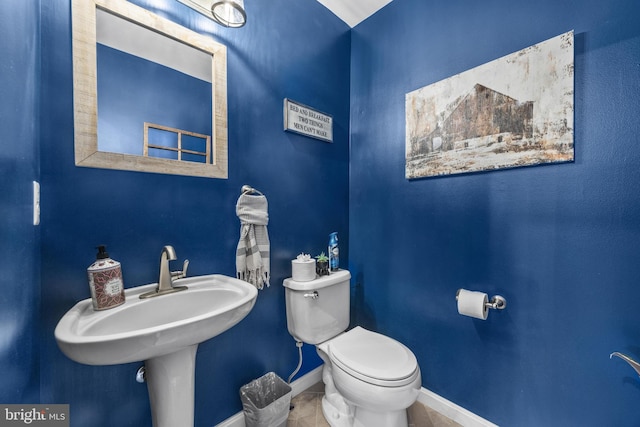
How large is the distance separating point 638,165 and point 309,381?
1.87 metres

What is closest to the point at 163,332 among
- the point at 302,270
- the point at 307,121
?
the point at 302,270

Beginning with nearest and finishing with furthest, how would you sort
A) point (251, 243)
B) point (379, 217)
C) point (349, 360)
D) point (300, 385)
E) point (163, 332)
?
point (163, 332), point (349, 360), point (251, 243), point (300, 385), point (379, 217)

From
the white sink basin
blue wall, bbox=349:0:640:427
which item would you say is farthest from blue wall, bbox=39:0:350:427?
blue wall, bbox=349:0:640:427

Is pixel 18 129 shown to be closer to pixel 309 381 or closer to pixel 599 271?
pixel 309 381

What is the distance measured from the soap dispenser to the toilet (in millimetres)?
764

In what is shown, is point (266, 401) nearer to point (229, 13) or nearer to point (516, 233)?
point (516, 233)

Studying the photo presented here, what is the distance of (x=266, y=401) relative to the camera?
132cm

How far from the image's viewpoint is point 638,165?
2.92 feet

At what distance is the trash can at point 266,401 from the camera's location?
1.17 metres

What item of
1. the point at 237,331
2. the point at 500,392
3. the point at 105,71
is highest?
the point at 105,71

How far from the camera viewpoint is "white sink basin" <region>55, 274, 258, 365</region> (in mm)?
601

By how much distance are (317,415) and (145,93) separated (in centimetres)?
178

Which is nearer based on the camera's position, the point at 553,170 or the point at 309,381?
the point at 553,170

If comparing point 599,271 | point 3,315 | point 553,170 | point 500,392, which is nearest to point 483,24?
point 553,170
